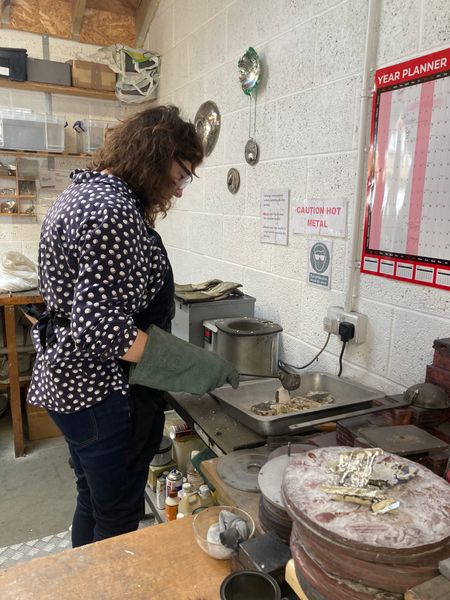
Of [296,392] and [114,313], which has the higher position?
[114,313]

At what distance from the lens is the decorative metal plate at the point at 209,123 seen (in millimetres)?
2539

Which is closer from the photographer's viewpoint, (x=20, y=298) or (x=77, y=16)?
(x=20, y=298)

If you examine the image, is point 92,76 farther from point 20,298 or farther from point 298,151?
point 298,151

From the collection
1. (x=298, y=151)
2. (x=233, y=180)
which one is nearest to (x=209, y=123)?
(x=233, y=180)

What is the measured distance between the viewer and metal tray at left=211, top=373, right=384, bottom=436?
4.35 ft

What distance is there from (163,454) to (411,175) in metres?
1.48

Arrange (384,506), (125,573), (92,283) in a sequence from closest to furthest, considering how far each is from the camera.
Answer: (384,506), (125,573), (92,283)

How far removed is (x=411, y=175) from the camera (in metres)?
1.42

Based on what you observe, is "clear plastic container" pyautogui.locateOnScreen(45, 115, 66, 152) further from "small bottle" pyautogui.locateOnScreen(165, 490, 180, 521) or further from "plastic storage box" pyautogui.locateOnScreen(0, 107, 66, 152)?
"small bottle" pyautogui.locateOnScreen(165, 490, 180, 521)

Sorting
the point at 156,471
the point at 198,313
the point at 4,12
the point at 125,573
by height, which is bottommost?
the point at 156,471

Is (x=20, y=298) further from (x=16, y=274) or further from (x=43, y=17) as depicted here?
(x=43, y=17)

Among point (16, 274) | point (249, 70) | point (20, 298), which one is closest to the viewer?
point (249, 70)

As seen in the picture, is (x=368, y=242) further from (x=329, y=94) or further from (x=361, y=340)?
(x=329, y=94)

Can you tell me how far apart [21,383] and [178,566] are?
255cm
